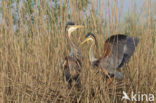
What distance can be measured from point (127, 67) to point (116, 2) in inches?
30.9

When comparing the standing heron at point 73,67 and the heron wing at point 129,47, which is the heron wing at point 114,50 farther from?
the standing heron at point 73,67

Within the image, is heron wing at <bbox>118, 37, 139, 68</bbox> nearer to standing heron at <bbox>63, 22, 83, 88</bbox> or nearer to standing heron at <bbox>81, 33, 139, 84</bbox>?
standing heron at <bbox>81, 33, 139, 84</bbox>

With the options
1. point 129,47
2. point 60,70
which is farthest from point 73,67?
point 129,47

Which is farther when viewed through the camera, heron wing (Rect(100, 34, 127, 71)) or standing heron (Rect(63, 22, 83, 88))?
standing heron (Rect(63, 22, 83, 88))

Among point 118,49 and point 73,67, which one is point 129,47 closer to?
point 118,49

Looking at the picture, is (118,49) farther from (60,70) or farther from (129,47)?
(60,70)

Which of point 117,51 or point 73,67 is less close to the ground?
point 117,51

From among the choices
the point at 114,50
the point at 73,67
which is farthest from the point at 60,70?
the point at 114,50

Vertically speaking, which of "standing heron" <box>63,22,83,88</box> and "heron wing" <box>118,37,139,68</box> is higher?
"heron wing" <box>118,37,139,68</box>

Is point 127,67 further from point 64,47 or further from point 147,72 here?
point 64,47

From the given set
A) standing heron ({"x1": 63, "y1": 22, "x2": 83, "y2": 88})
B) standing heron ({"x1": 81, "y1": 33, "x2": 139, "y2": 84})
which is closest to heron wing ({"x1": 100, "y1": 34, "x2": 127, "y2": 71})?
standing heron ({"x1": 81, "y1": 33, "x2": 139, "y2": 84})

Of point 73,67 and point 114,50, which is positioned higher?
point 114,50

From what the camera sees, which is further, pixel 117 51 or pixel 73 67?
pixel 73 67

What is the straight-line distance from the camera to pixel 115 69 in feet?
7.79
